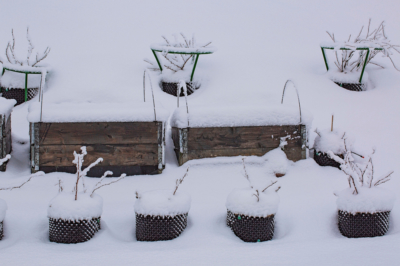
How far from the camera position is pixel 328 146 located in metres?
3.95

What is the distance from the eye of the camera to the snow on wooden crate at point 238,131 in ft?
12.8

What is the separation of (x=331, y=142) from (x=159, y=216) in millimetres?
2101

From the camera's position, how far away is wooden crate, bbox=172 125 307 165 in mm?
3926

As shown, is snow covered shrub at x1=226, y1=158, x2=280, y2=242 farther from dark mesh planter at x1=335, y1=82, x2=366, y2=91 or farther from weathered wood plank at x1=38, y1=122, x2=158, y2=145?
dark mesh planter at x1=335, y1=82, x2=366, y2=91

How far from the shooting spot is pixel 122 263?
234 cm

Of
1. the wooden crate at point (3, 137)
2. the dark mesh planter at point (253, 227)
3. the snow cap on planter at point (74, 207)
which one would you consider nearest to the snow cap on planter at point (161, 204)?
the snow cap on planter at point (74, 207)

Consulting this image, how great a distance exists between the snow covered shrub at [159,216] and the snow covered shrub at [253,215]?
0.39 meters

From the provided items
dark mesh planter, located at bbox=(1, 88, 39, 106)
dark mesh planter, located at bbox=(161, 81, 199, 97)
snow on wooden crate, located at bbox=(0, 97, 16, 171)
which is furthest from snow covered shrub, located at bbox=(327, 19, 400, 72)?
dark mesh planter, located at bbox=(1, 88, 39, 106)

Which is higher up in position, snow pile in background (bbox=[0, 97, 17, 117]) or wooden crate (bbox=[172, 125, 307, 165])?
snow pile in background (bbox=[0, 97, 17, 117])

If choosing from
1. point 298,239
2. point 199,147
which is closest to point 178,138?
point 199,147

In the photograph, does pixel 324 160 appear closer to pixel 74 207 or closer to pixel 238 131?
pixel 238 131

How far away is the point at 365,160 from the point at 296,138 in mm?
778

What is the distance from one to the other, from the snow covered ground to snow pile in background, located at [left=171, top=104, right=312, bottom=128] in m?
0.41

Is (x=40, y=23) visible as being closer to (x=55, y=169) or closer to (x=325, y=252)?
(x=55, y=169)
